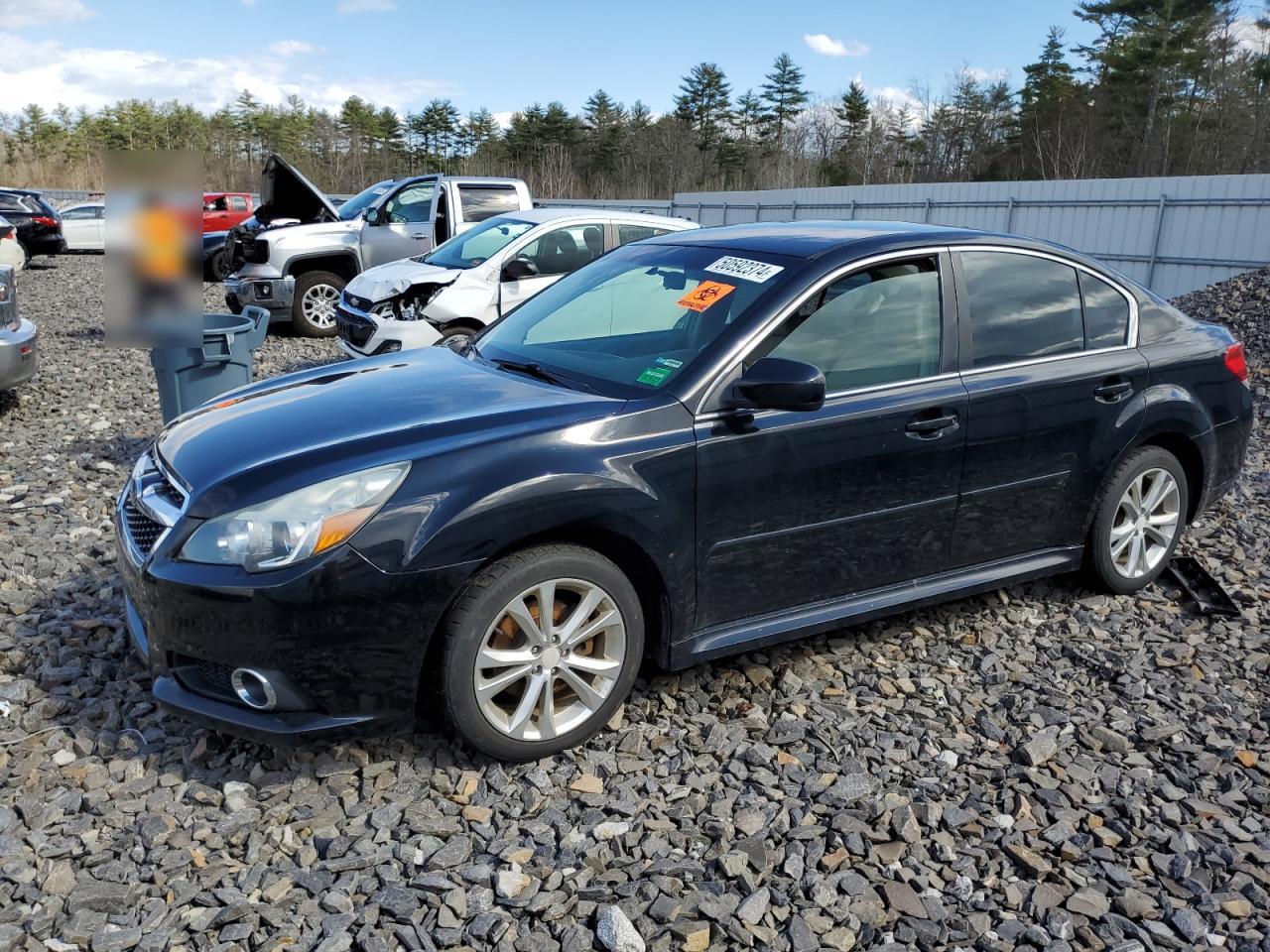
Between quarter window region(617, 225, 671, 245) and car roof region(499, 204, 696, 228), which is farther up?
car roof region(499, 204, 696, 228)

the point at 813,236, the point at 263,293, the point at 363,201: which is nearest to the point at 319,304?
the point at 263,293

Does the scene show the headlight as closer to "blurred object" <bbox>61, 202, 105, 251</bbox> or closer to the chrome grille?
the chrome grille

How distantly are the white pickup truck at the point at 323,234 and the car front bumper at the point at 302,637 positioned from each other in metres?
10.00

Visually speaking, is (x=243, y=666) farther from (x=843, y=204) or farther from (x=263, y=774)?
(x=843, y=204)

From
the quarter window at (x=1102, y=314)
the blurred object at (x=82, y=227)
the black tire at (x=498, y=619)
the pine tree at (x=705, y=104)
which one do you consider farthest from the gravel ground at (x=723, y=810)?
the pine tree at (x=705, y=104)

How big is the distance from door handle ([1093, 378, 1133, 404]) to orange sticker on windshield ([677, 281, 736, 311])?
1720 mm

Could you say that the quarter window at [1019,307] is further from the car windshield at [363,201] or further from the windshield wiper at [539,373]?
the car windshield at [363,201]

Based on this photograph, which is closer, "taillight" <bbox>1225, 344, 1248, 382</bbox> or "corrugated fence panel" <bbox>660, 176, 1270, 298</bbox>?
"taillight" <bbox>1225, 344, 1248, 382</bbox>

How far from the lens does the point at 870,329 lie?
3.92 m

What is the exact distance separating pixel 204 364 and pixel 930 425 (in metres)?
4.24

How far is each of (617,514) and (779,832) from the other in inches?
42.5

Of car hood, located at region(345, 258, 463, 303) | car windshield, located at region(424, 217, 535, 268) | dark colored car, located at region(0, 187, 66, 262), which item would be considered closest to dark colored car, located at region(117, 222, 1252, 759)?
car hood, located at region(345, 258, 463, 303)

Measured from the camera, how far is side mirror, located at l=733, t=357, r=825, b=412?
338 centimetres

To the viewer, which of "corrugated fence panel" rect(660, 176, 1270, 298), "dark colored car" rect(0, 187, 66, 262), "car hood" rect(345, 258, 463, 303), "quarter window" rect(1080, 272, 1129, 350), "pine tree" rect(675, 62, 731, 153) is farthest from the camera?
"pine tree" rect(675, 62, 731, 153)
